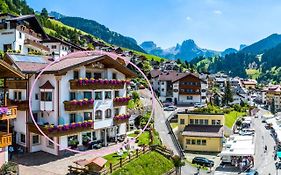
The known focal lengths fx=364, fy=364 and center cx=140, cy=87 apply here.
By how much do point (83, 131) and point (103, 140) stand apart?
158 inches

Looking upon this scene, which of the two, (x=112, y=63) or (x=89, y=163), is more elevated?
(x=112, y=63)

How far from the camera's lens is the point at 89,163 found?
29.9 metres

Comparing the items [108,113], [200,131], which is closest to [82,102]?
[108,113]

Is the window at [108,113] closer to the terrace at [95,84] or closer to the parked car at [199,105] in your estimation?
the terrace at [95,84]

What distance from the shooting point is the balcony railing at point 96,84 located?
3594 centimetres

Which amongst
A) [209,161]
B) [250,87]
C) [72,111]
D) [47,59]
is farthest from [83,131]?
[250,87]

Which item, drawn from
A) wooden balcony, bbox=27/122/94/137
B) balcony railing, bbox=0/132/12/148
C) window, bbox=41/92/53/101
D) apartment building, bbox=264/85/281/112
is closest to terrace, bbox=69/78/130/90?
window, bbox=41/92/53/101

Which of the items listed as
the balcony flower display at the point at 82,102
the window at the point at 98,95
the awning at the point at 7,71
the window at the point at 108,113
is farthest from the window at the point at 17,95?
the awning at the point at 7,71

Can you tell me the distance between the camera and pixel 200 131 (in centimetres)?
6075

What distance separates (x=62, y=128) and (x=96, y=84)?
635cm

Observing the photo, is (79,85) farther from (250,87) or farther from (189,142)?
(250,87)

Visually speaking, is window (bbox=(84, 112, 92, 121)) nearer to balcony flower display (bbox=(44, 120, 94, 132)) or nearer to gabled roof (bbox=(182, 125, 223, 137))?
balcony flower display (bbox=(44, 120, 94, 132))

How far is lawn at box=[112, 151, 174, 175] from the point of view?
107ft

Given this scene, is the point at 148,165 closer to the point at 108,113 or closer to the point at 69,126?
the point at 108,113
